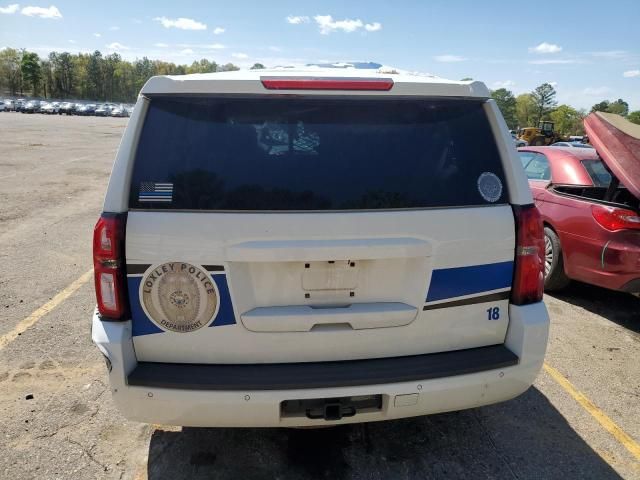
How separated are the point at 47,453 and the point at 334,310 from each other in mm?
1884

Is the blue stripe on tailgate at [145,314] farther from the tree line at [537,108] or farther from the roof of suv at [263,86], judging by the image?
the tree line at [537,108]

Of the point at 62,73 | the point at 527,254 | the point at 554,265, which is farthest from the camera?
the point at 62,73

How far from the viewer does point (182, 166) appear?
2135 mm

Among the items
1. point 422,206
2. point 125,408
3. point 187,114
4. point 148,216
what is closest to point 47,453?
point 125,408

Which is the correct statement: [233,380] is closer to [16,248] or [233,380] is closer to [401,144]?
[401,144]

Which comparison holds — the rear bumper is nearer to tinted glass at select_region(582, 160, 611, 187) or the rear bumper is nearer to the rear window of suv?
the rear window of suv

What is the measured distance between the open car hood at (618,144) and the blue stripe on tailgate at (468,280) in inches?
106

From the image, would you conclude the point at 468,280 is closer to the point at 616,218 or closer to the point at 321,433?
the point at 321,433

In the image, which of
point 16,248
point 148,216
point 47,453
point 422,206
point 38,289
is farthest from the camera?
point 16,248

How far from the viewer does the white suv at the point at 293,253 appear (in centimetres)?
210

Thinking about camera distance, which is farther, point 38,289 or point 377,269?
point 38,289

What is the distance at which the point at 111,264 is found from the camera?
6.93 feet

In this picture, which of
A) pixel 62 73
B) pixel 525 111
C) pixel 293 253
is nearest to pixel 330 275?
pixel 293 253

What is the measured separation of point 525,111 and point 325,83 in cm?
14170
